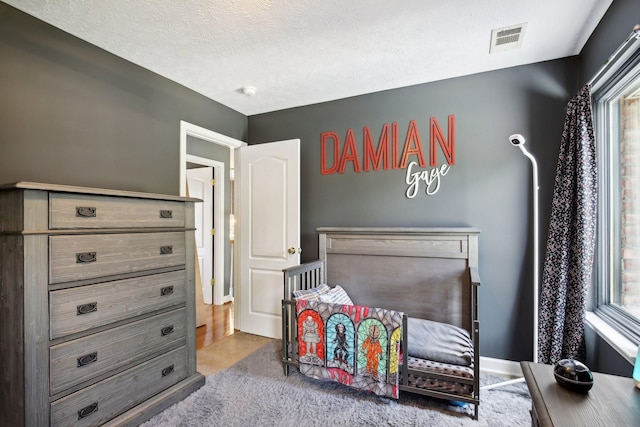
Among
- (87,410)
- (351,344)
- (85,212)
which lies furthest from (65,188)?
(351,344)

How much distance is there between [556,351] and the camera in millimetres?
2066

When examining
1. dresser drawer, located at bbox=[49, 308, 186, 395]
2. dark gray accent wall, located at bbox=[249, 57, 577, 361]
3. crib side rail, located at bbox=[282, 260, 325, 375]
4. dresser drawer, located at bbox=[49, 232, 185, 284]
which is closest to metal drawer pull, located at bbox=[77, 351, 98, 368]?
dresser drawer, located at bbox=[49, 308, 186, 395]

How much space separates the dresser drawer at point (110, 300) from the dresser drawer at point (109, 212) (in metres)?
0.33

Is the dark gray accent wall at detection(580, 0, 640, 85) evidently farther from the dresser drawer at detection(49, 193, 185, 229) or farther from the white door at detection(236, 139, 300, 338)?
the dresser drawer at detection(49, 193, 185, 229)

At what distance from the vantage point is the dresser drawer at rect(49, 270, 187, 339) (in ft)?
4.88

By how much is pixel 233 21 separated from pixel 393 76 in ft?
4.48

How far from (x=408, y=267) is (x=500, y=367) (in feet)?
3.47

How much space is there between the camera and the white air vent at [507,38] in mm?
1930

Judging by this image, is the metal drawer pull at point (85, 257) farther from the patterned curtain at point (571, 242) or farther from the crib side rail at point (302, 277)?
the patterned curtain at point (571, 242)

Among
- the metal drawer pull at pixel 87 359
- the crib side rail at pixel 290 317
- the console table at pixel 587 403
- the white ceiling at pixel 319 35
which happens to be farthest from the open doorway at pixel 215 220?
the console table at pixel 587 403

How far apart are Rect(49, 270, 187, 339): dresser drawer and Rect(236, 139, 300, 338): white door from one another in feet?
3.72

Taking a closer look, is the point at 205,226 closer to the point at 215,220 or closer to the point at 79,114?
the point at 215,220

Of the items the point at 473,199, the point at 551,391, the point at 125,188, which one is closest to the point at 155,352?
the point at 125,188

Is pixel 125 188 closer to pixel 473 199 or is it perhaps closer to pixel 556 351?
pixel 473 199
